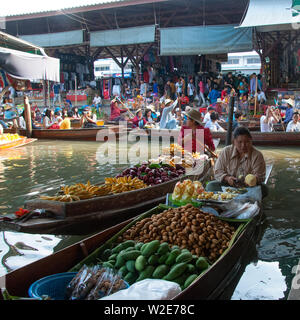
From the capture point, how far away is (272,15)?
12.1 metres

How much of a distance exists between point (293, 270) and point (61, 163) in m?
6.82

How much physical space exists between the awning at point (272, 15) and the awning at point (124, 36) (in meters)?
4.26

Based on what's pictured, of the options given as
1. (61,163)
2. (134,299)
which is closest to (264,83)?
(61,163)

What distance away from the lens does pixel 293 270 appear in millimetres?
3480

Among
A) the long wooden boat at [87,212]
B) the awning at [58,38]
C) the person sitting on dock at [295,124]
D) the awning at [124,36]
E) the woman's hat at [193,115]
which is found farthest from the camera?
the awning at [58,38]

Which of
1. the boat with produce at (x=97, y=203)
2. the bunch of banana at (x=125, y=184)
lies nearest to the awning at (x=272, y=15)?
the boat with produce at (x=97, y=203)

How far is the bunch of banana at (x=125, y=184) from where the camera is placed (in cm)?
457

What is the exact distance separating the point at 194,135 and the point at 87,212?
2813 millimetres

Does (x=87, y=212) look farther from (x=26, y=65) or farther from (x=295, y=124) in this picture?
(x=295, y=124)

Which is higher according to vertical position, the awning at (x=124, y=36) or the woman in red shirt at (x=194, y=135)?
the awning at (x=124, y=36)

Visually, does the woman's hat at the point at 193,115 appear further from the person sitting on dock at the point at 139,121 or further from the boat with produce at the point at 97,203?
the person sitting on dock at the point at 139,121

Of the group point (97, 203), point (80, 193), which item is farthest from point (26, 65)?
point (97, 203)

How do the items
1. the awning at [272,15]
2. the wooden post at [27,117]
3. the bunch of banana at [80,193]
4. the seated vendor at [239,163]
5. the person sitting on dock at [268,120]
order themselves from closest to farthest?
the bunch of banana at [80,193]
the seated vendor at [239,163]
the person sitting on dock at [268,120]
the awning at [272,15]
the wooden post at [27,117]

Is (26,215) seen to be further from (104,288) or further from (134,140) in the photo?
(134,140)
